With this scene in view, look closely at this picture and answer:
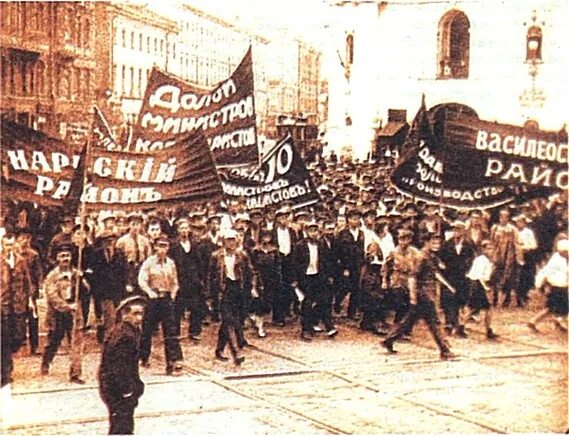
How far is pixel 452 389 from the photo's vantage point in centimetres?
865

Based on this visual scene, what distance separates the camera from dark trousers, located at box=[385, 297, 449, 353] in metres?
8.95

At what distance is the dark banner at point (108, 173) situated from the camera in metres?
8.57

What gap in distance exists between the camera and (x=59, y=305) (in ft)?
28.2

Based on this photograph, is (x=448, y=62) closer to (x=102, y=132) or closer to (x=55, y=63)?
(x=102, y=132)

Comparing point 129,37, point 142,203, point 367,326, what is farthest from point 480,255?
point 129,37

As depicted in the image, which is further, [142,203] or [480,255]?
[480,255]

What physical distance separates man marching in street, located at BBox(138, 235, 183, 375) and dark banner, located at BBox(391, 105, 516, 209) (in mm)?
2282

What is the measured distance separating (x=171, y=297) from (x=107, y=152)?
1400 millimetres

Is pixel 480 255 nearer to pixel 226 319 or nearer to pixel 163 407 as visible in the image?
pixel 226 319

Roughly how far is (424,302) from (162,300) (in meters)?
2.36

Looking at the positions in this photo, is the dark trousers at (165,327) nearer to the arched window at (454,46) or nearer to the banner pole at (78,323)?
the banner pole at (78,323)

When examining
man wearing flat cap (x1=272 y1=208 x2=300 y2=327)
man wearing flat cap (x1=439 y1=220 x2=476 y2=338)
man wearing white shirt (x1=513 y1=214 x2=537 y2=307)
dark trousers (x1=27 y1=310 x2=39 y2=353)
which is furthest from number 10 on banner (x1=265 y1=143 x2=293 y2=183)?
dark trousers (x1=27 y1=310 x2=39 y2=353)

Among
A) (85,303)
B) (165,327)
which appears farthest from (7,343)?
(165,327)

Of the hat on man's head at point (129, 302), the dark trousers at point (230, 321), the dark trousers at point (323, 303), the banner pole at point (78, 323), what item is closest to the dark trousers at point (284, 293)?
the dark trousers at point (323, 303)
